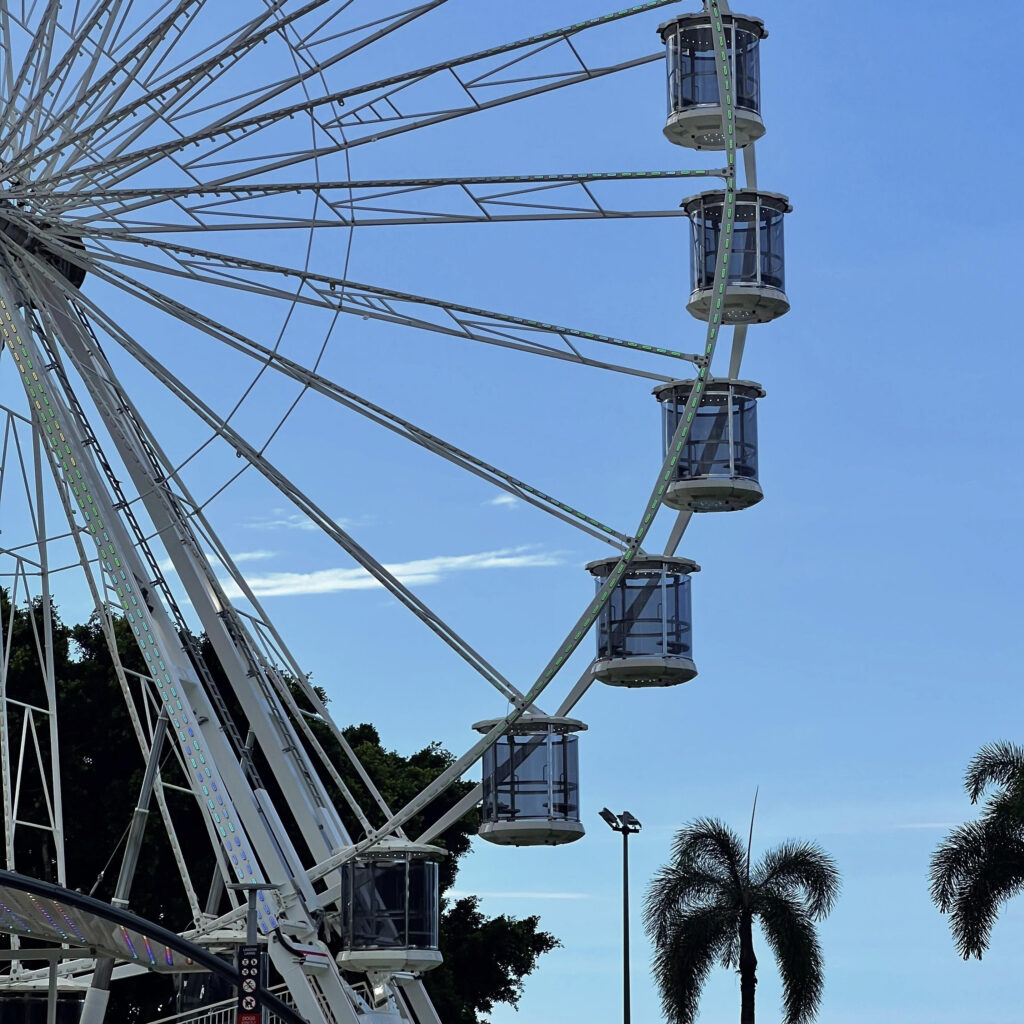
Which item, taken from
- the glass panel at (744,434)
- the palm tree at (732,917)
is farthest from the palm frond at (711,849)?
the glass panel at (744,434)

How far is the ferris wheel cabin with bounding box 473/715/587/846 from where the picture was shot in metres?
26.2

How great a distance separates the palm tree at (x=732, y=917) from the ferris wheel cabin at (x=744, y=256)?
25.4 metres

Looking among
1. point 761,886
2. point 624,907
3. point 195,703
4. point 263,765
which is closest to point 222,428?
point 195,703

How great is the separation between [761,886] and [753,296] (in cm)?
2658

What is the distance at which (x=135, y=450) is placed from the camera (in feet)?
86.4

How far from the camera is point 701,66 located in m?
28.4

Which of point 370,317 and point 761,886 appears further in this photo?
point 761,886

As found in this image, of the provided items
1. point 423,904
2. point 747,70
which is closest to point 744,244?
point 747,70

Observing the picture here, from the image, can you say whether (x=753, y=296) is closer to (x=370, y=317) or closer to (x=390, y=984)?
(x=370, y=317)

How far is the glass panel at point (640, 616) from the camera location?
26797 millimetres

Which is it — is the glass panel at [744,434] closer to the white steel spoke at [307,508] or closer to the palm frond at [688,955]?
the white steel spoke at [307,508]

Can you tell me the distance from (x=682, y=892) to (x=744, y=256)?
26562mm

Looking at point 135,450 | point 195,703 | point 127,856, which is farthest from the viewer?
point 127,856

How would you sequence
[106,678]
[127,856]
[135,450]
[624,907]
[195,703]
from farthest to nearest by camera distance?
[106,678]
[624,907]
[127,856]
[135,450]
[195,703]
